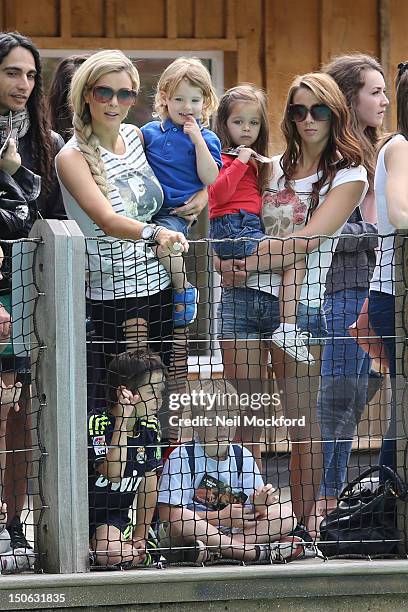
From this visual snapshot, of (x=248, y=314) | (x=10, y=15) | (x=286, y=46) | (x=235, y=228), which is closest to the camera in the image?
(x=248, y=314)

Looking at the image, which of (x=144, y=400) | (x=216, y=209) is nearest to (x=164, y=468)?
(x=144, y=400)

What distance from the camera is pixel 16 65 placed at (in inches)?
228

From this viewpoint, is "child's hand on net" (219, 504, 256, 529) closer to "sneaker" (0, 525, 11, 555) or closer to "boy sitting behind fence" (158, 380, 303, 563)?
"boy sitting behind fence" (158, 380, 303, 563)

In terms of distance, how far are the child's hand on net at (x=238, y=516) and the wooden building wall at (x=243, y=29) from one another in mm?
4153

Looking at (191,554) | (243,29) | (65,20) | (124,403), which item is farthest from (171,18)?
(191,554)

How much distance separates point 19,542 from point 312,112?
2.23 m

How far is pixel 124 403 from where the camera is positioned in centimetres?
514

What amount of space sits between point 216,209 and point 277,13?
325cm

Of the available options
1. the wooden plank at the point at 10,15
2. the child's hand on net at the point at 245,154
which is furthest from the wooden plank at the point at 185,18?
the child's hand on net at the point at 245,154

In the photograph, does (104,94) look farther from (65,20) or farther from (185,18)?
(185,18)

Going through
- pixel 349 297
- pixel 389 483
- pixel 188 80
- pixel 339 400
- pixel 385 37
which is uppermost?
pixel 385 37

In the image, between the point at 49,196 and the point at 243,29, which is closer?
the point at 49,196

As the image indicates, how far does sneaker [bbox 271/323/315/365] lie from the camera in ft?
17.6

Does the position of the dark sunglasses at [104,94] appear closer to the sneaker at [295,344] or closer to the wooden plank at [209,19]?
the sneaker at [295,344]
